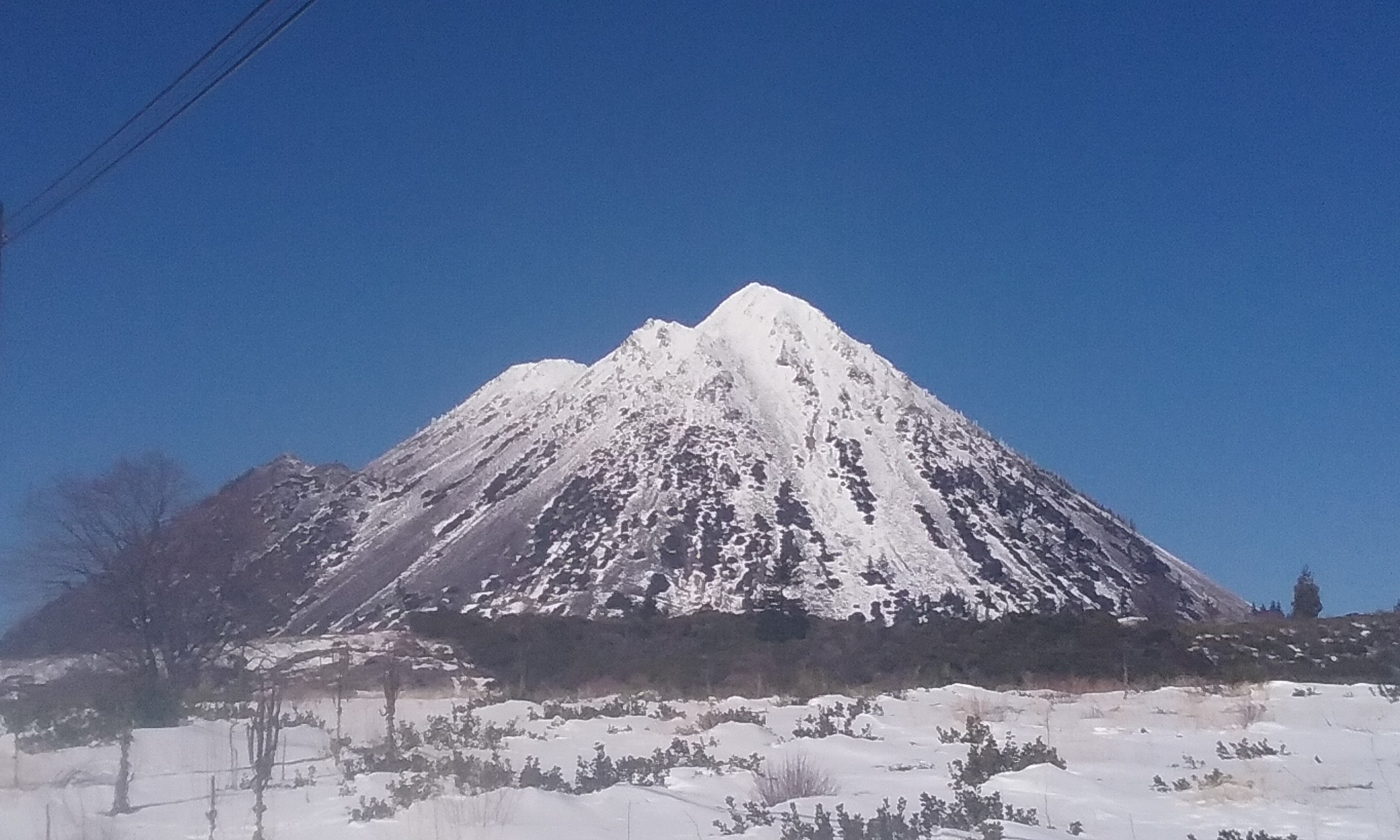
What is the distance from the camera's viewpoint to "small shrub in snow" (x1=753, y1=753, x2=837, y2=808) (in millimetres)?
10000

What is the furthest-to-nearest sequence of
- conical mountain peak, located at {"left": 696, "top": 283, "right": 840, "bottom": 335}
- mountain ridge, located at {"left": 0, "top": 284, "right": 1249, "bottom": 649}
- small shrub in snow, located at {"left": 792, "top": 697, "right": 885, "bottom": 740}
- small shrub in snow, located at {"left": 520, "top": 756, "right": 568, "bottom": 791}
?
conical mountain peak, located at {"left": 696, "top": 283, "right": 840, "bottom": 335}
mountain ridge, located at {"left": 0, "top": 284, "right": 1249, "bottom": 649}
small shrub in snow, located at {"left": 792, "top": 697, "right": 885, "bottom": 740}
small shrub in snow, located at {"left": 520, "top": 756, "right": 568, "bottom": 791}

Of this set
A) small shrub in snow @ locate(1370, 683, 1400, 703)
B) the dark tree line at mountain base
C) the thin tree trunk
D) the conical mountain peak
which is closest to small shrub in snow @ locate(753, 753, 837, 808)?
the thin tree trunk

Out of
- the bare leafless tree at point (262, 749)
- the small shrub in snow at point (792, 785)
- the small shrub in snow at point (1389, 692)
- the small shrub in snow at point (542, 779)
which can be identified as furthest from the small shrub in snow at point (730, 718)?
the small shrub in snow at point (1389, 692)

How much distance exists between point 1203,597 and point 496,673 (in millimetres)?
84475

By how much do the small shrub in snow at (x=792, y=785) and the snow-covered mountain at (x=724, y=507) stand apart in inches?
2265

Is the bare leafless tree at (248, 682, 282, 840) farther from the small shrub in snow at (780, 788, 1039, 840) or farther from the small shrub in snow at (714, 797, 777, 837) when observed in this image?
the small shrub in snow at (780, 788, 1039, 840)

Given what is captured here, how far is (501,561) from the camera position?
312 feet

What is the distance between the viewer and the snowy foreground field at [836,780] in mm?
8695

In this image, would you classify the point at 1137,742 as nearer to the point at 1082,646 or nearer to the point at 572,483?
the point at 1082,646

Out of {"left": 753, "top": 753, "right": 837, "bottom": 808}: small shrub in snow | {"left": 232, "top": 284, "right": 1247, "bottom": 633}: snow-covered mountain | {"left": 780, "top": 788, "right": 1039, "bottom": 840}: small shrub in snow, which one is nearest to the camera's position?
{"left": 780, "top": 788, "right": 1039, "bottom": 840}: small shrub in snow

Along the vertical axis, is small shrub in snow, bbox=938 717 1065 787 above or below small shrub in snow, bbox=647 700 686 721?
above

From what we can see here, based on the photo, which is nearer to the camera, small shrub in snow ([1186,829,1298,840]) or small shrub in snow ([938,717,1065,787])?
small shrub in snow ([1186,829,1298,840])

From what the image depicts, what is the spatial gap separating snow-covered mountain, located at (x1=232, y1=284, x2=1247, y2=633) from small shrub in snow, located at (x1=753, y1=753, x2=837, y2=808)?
57.5 meters

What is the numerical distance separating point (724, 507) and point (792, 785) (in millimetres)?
95934
